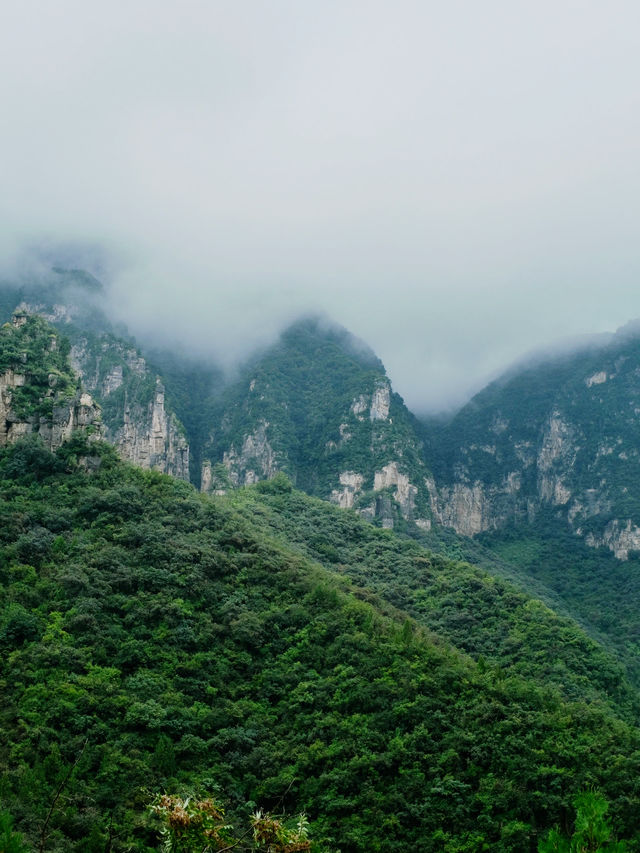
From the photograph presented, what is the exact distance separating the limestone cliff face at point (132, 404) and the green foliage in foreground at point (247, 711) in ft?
220

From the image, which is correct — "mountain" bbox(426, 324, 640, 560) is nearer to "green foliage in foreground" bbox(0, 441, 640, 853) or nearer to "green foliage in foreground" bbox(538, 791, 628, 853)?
"green foliage in foreground" bbox(0, 441, 640, 853)

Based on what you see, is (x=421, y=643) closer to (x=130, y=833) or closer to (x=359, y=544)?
(x=130, y=833)

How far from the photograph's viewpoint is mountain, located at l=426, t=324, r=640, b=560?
112 meters

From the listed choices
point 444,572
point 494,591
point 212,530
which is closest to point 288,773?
point 212,530

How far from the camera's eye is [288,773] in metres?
24.7

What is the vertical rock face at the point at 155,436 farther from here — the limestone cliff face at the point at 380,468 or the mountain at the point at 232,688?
the mountain at the point at 232,688

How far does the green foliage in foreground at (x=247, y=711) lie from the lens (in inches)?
891

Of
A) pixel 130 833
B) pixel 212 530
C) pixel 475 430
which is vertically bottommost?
pixel 130 833

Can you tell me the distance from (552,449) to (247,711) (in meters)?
109

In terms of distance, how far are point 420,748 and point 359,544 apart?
40.0 meters

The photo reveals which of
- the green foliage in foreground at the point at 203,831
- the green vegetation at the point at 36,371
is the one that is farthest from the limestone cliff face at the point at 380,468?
the green foliage in foreground at the point at 203,831

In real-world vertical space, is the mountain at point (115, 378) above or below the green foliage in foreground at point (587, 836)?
above

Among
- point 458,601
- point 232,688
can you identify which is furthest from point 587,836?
point 458,601

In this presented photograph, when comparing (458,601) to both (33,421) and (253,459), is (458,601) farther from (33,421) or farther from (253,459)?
(253,459)
